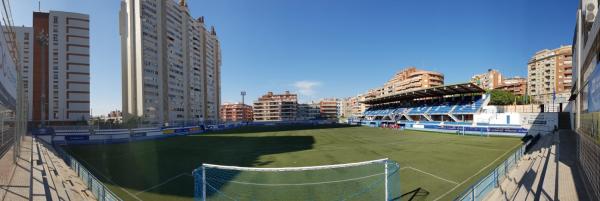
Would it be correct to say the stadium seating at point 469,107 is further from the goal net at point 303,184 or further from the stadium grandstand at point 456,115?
the goal net at point 303,184

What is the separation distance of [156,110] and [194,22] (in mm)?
33722

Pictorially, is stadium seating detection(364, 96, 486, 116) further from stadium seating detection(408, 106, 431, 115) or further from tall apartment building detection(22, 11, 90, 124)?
tall apartment building detection(22, 11, 90, 124)

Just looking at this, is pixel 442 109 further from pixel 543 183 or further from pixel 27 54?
pixel 27 54

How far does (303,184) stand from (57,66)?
65428 millimetres

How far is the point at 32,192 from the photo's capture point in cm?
720

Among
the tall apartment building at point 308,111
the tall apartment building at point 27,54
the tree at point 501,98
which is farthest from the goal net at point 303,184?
the tall apartment building at point 308,111

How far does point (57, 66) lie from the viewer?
5303cm

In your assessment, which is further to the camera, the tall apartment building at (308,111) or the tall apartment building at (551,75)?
the tall apartment building at (308,111)

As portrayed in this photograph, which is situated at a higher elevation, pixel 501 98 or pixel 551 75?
pixel 551 75

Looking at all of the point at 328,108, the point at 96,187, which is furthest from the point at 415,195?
the point at 328,108

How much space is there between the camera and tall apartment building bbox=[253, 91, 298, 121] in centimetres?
13138

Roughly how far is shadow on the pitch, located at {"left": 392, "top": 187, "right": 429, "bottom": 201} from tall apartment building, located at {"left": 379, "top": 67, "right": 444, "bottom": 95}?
106 metres

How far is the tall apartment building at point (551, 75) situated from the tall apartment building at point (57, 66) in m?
106

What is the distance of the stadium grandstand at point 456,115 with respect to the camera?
31547 millimetres
